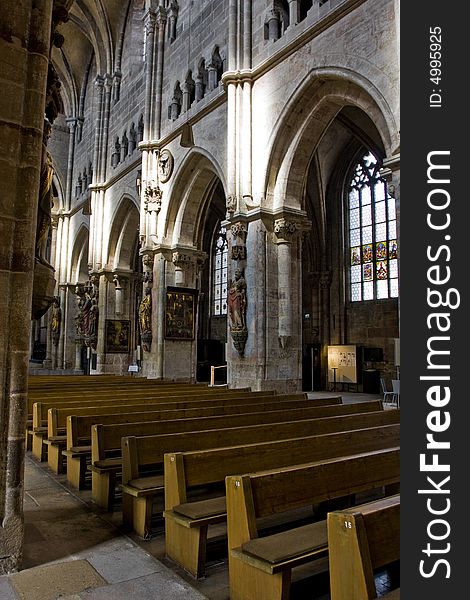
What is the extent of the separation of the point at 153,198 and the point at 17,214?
13.2m

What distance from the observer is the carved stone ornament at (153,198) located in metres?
16.3

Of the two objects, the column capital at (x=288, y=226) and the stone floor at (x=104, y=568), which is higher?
the column capital at (x=288, y=226)

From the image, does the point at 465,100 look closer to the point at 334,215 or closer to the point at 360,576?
the point at 360,576

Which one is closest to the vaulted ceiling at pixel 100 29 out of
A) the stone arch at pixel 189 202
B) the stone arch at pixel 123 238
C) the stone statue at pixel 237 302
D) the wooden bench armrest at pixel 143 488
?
the stone arch at pixel 123 238

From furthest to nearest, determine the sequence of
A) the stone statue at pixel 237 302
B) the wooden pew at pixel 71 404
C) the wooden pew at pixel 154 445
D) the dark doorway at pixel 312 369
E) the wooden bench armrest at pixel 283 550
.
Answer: the dark doorway at pixel 312 369
the stone statue at pixel 237 302
the wooden pew at pixel 71 404
the wooden pew at pixel 154 445
the wooden bench armrest at pixel 283 550

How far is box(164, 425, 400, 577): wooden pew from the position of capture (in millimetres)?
3096

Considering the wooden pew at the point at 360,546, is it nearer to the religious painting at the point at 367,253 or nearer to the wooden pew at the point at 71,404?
the wooden pew at the point at 71,404

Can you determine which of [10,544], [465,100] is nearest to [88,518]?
[10,544]

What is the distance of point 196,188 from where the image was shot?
15914 millimetres

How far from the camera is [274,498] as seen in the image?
282 centimetres

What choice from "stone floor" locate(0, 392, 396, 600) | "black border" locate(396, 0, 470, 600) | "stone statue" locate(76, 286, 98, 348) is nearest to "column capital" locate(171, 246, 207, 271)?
"stone statue" locate(76, 286, 98, 348)

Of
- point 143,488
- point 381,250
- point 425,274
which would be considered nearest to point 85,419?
point 143,488

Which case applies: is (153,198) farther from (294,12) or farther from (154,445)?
(154,445)

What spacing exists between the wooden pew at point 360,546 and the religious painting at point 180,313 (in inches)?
486
